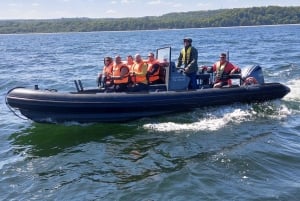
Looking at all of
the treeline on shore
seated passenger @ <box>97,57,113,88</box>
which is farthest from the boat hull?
the treeline on shore

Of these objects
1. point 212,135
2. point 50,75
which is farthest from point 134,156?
point 50,75

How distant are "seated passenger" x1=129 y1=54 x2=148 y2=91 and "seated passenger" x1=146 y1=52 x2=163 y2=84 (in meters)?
0.21

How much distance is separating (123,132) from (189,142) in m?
1.59

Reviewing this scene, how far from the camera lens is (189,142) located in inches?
364

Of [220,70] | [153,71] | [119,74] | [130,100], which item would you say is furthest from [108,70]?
[220,70]

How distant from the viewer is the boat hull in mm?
9805

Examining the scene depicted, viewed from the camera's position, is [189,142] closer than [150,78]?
Yes

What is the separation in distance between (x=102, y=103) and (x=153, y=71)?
67.9 inches

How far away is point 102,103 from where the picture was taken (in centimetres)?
993

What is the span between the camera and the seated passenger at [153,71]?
1106 cm

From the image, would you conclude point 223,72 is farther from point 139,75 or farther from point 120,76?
point 120,76

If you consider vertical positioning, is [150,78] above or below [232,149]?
above

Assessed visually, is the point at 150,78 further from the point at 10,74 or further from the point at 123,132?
the point at 10,74

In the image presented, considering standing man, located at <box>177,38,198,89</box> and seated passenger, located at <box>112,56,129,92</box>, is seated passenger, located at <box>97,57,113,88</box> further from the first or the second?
standing man, located at <box>177,38,198,89</box>
